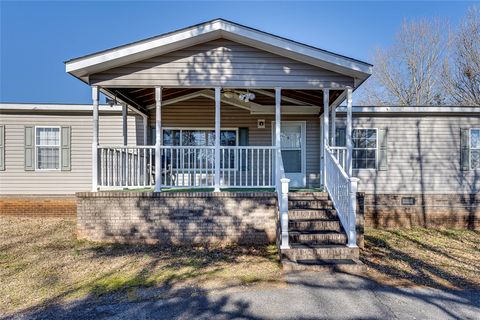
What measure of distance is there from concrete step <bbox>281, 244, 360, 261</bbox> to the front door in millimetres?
3850

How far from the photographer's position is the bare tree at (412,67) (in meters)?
20.1

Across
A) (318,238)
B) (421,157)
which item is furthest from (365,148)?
(318,238)

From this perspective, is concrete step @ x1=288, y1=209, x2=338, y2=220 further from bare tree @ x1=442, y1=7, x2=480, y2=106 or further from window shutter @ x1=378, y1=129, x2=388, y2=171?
bare tree @ x1=442, y1=7, x2=480, y2=106

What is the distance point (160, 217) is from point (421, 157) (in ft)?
24.5

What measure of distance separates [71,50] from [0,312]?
108 meters

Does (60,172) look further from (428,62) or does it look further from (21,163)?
(428,62)

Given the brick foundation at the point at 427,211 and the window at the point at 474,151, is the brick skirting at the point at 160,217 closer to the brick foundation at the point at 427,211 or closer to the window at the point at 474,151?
the brick foundation at the point at 427,211

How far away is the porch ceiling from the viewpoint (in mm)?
7559

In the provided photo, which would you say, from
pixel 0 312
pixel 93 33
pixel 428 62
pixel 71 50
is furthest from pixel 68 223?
pixel 71 50

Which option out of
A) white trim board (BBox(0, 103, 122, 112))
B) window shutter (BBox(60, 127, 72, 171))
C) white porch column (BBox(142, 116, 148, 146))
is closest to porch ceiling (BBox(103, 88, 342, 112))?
white porch column (BBox(142, 116, 148, 146))

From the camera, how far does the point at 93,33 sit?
86000 millimetres

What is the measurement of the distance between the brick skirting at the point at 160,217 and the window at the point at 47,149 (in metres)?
3.75

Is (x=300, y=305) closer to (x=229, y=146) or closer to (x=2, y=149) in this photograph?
(x=229, y=146)

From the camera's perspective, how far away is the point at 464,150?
9031mm
